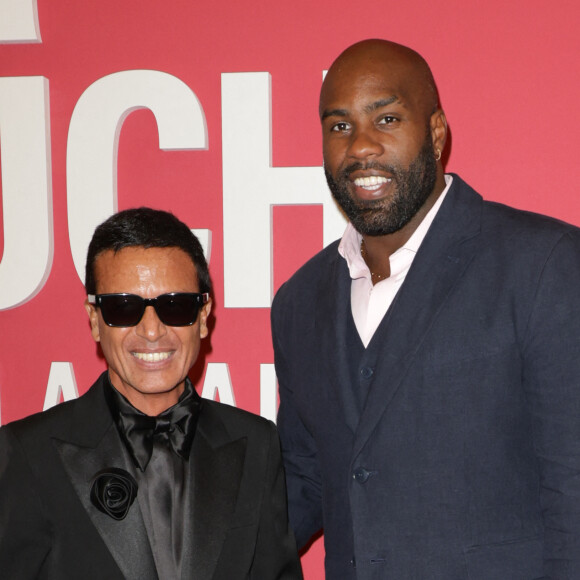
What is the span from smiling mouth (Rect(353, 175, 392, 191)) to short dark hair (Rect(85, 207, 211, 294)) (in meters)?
0.46

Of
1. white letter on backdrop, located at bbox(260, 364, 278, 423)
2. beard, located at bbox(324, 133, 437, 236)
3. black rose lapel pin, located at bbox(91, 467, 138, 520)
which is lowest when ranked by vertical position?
white letter on backdrop, located at bbox(260, 364, 278, 423)

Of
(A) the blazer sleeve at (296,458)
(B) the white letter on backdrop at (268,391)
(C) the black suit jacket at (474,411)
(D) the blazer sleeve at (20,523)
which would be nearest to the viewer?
(D) the blazer sleeve at (20,523)

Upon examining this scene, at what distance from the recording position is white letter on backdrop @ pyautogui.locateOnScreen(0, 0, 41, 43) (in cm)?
275

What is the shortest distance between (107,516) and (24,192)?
153 cm

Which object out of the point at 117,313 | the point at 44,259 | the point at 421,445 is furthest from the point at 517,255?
the point at 44,259

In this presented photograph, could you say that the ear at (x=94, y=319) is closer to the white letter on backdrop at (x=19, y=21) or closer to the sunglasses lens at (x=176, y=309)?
the sunglasses lens at (x=176, y=309)

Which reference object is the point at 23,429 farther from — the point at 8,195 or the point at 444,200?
the point at 8,195

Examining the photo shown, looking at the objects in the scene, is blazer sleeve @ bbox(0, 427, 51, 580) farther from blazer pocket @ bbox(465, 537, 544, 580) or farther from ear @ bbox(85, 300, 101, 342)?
blazer pocket @ bbox(465, 537, 544, 580)

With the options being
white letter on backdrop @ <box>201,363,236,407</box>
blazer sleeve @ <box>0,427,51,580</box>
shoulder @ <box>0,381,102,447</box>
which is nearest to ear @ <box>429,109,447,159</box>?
shoulder @ <box>0,381,102,447</box>

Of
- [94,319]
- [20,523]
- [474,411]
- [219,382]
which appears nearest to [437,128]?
[474,411]

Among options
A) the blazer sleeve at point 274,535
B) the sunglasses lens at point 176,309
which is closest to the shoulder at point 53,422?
the sunglasses lens at point 176,309

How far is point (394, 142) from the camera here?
6.41ft

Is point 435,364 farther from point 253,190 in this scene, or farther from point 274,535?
point 253,190

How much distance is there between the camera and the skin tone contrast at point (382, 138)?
77.0 inches
